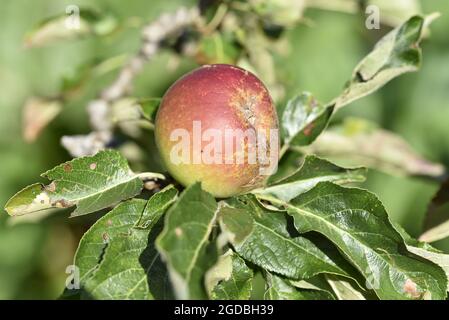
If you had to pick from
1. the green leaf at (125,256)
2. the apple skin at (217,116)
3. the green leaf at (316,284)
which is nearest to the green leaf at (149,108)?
the apple skin at (217,116)

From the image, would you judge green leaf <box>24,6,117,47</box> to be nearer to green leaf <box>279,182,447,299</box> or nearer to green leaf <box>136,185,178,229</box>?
green leaf <box>136,185,178,229</box>

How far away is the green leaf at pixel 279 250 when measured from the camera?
1404 millimetres

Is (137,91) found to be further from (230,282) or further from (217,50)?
(230,282)

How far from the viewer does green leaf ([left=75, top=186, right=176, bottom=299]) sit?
1320 millimetres

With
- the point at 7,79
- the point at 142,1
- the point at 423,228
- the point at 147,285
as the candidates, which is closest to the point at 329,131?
the point at 423,228

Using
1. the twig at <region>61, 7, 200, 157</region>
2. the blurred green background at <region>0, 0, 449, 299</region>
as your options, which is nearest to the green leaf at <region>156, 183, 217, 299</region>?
the twig at <region>61, 7, 200, 157</region>

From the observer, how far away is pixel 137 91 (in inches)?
118

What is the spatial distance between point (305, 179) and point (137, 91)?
1597 mm

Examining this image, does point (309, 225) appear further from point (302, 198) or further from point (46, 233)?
point (46, 233)

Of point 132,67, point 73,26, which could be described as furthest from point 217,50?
point 73,26

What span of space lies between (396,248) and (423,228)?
1.79ft

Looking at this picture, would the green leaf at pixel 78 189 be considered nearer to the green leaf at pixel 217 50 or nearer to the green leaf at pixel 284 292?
the green leaf at pixel 284 292

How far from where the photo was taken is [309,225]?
1406 mm

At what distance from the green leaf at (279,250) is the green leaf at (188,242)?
117mm
